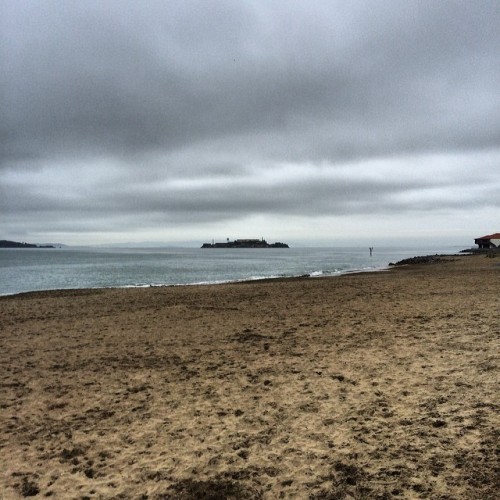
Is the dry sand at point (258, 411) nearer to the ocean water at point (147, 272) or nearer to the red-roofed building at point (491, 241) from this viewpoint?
the ocean water at point (147, 272)

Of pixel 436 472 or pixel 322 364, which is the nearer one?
pixel 436 472

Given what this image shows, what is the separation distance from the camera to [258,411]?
20.4 feet

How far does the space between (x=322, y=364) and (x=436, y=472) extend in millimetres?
4261

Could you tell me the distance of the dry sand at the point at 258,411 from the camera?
440 cm

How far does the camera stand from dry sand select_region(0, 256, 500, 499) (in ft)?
14.4

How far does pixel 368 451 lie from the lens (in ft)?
15.6

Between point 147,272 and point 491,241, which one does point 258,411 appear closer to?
point 147,272

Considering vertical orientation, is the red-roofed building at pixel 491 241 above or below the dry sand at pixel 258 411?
above

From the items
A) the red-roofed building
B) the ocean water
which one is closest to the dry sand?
the ocean water

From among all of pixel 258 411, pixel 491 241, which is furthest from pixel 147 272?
pixel 491 241

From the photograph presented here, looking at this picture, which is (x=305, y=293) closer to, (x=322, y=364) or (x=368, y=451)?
(x=322, y=364)

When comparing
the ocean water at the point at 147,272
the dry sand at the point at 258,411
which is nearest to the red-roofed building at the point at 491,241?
the ocean water at the point at 147,272

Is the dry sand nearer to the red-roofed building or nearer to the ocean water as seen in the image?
the ocean water

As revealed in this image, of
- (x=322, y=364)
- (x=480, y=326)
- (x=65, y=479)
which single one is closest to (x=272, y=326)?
(x=322, y=364)
